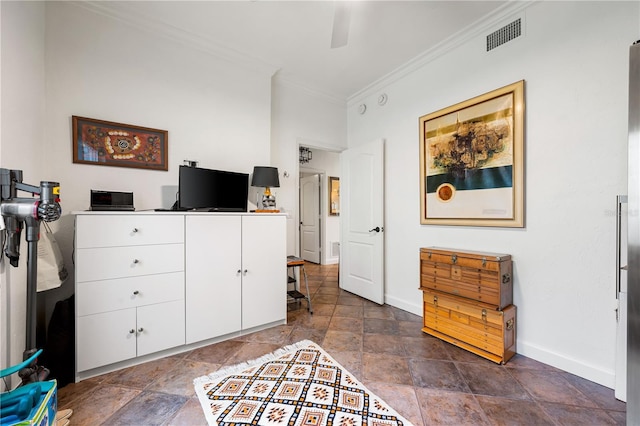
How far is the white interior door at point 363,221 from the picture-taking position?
3307 millimetres

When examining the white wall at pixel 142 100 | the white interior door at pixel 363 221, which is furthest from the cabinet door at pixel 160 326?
the white interior door at pixel 363 221

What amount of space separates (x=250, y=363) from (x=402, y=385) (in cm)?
113

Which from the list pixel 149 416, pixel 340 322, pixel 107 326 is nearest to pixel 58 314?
pixel 107 326

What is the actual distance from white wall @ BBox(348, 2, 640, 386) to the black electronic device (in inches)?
118

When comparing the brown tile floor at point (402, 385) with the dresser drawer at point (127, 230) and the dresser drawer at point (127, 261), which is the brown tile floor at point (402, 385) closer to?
the dresser drawer at point (127, 261)

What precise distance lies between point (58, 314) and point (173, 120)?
1840 millimetres

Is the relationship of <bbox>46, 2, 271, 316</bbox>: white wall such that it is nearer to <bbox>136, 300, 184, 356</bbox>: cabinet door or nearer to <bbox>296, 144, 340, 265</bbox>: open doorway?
<bbox>136, 300, 184, 356</bbox>: cabinet door

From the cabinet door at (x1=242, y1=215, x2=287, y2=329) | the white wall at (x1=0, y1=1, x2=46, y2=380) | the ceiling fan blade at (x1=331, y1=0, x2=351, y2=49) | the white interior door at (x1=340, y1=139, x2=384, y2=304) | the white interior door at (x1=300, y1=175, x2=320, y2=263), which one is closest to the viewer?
the white wall at (x1=0, y1=1, x2=46, y2=380)

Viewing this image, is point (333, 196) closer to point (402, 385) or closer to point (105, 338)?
point (402, 385)

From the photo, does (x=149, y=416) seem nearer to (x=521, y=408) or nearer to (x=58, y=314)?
(x=58, y=314)

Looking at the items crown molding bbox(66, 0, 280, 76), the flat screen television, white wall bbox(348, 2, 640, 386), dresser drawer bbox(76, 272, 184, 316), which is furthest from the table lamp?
white wall bbox(348, 2, 640, 386)

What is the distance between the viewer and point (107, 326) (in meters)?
1.87

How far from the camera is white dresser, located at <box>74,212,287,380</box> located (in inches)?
71.7

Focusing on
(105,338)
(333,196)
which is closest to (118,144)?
(105,338)
